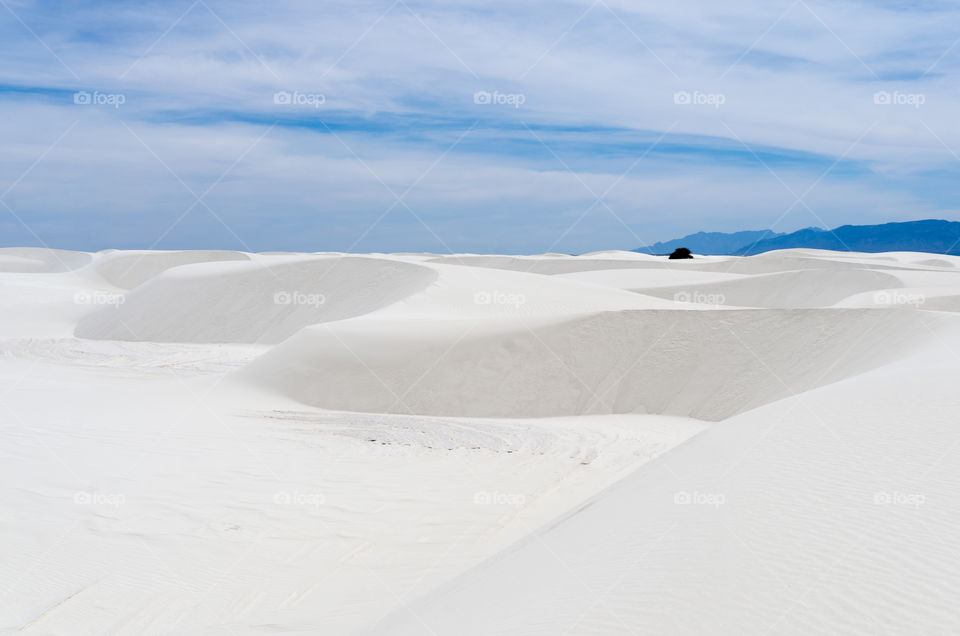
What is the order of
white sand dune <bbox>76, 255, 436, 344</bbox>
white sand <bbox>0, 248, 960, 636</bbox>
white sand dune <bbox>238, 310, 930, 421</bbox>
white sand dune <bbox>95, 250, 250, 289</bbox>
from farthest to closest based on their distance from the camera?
white sand dune <bbox>95, 250, 250, 289</bbox> → white sand dune <bbox>76, 255, 436, 344</bbox> → white sand dune <bbox>238, 310, 930, 421</bbox> → white sand <bbox>0, 248, 960, 636</bbox>

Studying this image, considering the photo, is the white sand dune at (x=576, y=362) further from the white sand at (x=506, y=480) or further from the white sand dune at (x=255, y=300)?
the white sand dune at (x=255, y=300)

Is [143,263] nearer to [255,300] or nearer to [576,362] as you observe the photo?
[255,300]

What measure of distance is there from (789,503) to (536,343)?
11282mm

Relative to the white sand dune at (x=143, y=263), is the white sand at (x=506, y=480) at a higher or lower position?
lower

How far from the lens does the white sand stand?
11.9 ft

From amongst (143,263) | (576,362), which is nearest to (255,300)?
(576,362)

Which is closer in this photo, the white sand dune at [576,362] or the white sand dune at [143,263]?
the white sand dune at [576,362]

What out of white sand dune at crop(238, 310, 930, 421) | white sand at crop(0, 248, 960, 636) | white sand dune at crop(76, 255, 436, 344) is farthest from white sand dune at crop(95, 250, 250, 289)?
white sand dune at crop(238, 310, 930, 421)

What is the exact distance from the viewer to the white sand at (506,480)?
362 cm

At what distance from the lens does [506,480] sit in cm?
888

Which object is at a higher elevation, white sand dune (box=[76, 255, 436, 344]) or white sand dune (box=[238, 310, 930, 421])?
white sand dune (box=[76, 255, 436, 344])

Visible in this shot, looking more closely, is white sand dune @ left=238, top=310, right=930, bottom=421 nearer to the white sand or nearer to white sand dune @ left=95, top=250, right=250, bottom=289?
the white sand

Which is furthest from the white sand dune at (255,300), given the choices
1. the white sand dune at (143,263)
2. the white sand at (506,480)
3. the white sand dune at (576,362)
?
the white sand dune at (143,263)

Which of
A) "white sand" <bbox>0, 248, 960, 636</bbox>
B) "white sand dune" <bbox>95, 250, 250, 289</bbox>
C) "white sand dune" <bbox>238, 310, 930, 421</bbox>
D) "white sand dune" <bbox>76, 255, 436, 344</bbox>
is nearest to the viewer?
"white sand" <bbox>0, 248, 960, 636</bbox>
